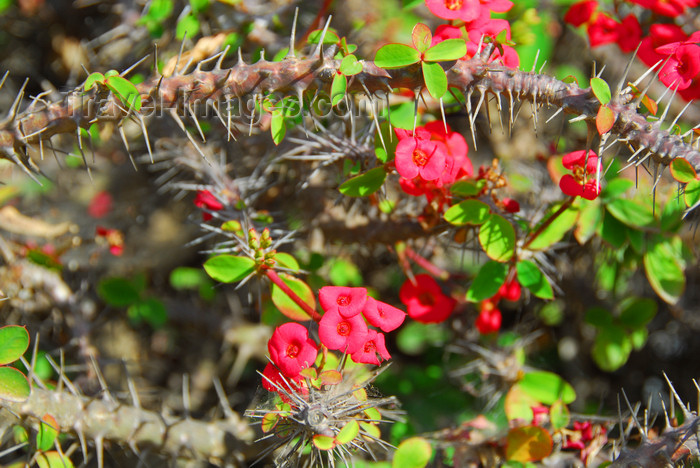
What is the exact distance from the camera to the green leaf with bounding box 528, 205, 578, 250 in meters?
1.14

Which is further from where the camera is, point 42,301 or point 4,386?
point 42,301

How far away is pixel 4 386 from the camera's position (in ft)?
3.18

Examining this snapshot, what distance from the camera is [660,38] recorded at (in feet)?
4.12

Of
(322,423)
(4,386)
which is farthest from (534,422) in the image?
(4,386)

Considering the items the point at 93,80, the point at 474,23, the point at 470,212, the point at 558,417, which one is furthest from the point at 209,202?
the point at 558,417

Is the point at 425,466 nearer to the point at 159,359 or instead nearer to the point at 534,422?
the point at 534,422

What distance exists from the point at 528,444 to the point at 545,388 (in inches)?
9.2

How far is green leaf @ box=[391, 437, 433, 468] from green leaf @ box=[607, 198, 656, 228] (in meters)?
0.68

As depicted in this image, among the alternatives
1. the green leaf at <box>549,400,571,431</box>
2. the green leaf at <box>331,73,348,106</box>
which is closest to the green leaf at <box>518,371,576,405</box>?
the green leaf at <box>549,400,571,431</box>

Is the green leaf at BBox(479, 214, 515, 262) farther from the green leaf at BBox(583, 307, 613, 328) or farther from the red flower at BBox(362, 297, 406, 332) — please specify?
the green leaf at BBox(583, 307, 613, 328)

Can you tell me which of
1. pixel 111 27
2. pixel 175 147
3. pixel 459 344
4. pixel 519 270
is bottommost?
pixel 459 344

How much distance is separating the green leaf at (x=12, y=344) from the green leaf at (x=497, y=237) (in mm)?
878

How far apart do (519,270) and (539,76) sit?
0.42 m

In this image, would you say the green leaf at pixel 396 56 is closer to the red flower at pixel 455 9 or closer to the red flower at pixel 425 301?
the red flower at pixel 455 9
